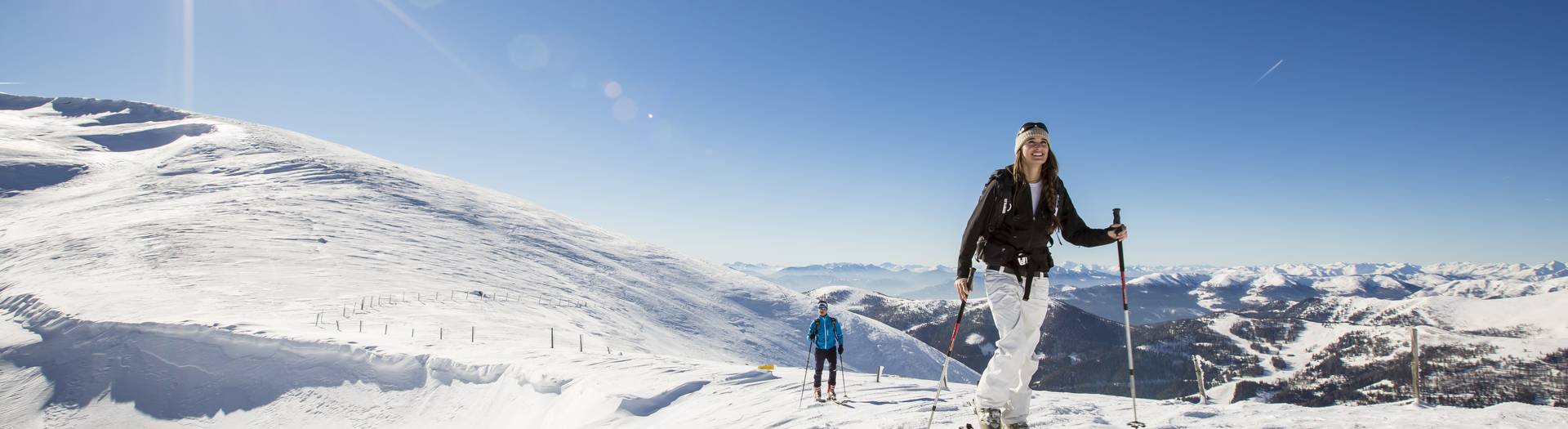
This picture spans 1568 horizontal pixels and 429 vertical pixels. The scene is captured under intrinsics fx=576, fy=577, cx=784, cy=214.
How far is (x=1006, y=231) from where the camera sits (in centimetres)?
565

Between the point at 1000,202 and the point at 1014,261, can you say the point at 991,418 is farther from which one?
the point at 1000,202

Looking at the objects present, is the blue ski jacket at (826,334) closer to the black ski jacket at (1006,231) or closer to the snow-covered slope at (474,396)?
the snow-covered slope at (474,396)

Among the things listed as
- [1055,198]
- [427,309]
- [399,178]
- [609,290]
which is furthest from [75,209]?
[1055,198]

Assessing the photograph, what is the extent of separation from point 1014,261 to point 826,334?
869cm

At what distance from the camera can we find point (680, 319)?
266 feet

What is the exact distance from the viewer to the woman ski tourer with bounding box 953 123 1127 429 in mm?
5523

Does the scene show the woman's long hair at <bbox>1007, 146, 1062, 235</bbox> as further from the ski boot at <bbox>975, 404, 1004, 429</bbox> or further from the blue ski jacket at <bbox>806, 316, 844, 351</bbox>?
the blue ski jacket at <bbox>806, 316, 844, 351</bbox>

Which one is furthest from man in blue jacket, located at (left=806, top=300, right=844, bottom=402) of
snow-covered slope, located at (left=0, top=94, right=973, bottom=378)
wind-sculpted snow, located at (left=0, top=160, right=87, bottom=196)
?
wind-sculpted snow, located at (left=0, top=160, right=87, bottom=196)

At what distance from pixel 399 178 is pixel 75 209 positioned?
1975 inches

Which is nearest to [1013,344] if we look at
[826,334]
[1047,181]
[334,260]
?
[1047,181]

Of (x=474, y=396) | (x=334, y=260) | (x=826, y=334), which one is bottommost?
(x=474, y=396)

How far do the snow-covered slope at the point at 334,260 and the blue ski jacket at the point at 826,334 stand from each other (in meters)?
15.2

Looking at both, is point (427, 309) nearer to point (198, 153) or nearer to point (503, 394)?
point (503, 394)

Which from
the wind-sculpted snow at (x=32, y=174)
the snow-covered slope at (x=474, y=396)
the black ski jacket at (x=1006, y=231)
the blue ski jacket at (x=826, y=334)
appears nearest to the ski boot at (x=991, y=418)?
the black ski jacket at (x=1006, y=231)
